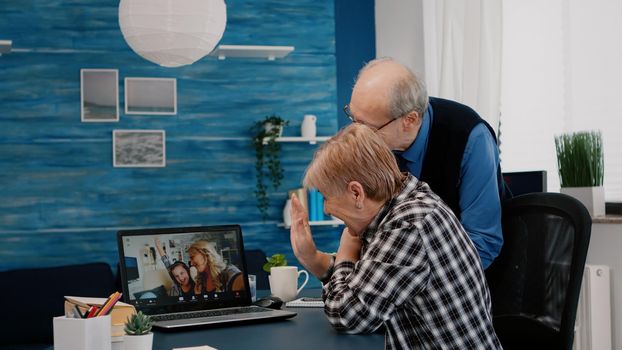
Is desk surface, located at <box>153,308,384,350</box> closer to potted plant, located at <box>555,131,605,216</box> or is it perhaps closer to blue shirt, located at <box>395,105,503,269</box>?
blue shirt, located at <box>395,105,503,269</box>

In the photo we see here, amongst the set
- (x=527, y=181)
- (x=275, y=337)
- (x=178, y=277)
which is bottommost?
(x=275, y=337)

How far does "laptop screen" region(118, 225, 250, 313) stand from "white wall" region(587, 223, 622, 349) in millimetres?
1710

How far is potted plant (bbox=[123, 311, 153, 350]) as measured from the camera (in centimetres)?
169

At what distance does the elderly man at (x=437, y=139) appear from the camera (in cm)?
229

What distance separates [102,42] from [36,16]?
1.44ft

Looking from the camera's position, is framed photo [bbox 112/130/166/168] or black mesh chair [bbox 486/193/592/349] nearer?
black mesh chair [bbox 486/193/592/349]

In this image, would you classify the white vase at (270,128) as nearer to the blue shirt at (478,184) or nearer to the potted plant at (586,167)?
the potted plant at (586,167)

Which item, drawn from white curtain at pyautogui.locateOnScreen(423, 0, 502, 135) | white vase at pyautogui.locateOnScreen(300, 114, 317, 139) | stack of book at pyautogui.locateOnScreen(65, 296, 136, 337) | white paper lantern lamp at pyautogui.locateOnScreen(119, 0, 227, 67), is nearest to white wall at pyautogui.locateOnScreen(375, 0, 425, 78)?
white curtain at pyautogui.locateOnScreen(423, 0, 502, 135)

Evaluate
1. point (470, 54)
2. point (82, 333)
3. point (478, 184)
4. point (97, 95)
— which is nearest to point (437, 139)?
point (478, 184)

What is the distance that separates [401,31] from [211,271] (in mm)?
3356

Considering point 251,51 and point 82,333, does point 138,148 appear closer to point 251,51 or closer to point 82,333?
point 251,51

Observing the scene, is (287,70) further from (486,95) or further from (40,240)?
(40,240)

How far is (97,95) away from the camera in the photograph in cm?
519

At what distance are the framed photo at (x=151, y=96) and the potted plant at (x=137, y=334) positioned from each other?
3.68 metres
